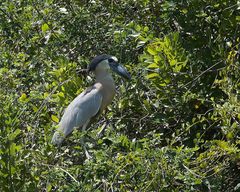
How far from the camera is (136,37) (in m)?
6.45

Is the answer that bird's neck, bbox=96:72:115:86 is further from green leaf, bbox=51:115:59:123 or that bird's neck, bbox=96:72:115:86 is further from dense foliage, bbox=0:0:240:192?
green leaf, bbox=51:115:59:123

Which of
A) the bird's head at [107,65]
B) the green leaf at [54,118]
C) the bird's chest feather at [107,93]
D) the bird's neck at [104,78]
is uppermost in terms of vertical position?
the bird's head at [107,65]

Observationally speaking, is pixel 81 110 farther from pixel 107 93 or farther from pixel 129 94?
pixel 129 94

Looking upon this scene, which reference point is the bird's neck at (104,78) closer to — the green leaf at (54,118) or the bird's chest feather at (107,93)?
the bird's chest feather at (107,93)

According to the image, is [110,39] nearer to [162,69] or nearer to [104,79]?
[104,79]

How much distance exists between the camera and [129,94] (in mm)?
6328

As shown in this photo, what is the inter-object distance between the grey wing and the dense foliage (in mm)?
81

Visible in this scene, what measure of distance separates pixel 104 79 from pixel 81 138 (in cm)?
196

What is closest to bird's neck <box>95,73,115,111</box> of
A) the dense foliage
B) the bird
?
the bird

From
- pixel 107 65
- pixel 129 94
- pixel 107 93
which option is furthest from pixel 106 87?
pixel 129 94

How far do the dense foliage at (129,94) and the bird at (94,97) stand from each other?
82 mm

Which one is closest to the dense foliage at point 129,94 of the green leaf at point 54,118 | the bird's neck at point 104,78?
the green leaf at point 54,118

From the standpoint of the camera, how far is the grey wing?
6.75 metres

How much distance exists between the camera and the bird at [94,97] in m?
6.73
